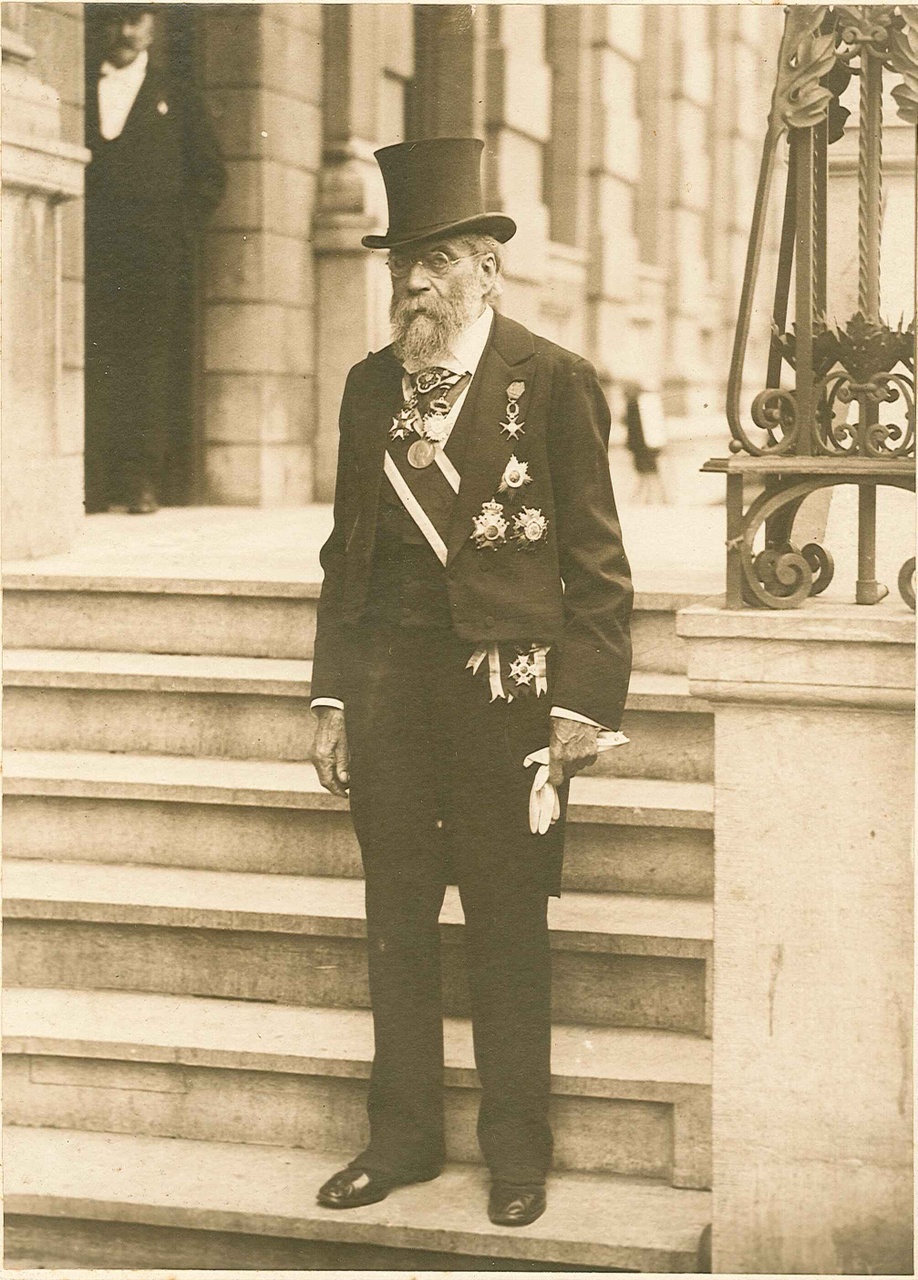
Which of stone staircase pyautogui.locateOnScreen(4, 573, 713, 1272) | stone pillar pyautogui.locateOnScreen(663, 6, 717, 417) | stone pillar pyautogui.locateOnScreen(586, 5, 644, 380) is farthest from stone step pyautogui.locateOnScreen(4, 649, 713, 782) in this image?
stone pillar pyautogui.locateOnScreen(663, 6, 717, 417)

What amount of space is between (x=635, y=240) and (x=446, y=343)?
10.8 m

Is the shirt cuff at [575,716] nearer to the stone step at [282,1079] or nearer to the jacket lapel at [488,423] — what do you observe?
the jacket lapel at [488,423]

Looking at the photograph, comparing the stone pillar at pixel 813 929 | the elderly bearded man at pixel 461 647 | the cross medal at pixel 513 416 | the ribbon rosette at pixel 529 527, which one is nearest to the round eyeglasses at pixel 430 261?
the elderly bearded man at pixel 461 647

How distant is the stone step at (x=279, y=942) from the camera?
4.40 meters

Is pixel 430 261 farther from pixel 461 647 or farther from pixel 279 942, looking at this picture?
pixel 279 942

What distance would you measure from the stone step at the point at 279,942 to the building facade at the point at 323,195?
5.26 ft

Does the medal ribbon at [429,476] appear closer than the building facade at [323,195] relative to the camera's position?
Yes

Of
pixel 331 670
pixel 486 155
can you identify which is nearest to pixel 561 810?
pixel 331 670

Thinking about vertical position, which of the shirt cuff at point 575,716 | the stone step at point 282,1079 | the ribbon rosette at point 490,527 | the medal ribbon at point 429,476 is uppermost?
the medal ribbon at point 429,476

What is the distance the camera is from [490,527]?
3.90 m

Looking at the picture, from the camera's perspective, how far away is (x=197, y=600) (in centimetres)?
545

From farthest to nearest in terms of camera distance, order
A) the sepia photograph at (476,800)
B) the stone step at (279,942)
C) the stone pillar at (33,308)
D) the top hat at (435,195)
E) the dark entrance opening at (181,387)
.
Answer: the dark entrance opening at (181,387)
the stone pillar at (33,308)
the stone step at (279,942)
the top hat at (435,195)
the sepia photograph at (476,800)

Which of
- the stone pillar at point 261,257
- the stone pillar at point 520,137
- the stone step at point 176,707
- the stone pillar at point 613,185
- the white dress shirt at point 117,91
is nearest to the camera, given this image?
the stone step at point 176,707

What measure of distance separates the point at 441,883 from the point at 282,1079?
0.73m
